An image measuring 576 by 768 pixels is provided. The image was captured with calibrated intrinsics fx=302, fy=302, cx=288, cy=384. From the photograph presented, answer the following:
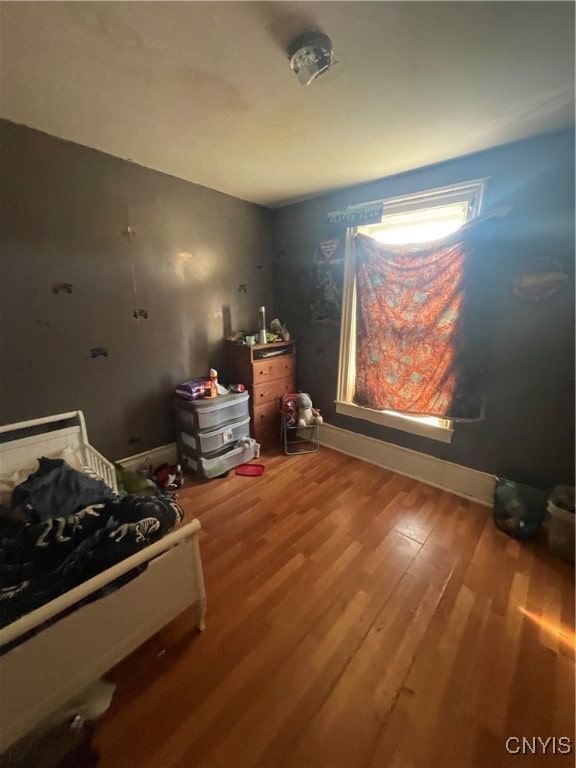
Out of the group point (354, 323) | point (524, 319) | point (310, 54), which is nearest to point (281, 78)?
point (310, 54)

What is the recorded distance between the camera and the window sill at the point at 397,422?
7.64 ft

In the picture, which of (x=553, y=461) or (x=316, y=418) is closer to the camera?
(x=553, y=461)

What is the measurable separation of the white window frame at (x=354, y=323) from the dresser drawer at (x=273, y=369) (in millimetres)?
522

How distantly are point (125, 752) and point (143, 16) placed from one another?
2.41m

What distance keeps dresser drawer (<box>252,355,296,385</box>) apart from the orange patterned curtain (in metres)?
0.71

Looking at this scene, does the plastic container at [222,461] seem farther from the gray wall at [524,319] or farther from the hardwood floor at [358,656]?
the gray wall at [524,319]

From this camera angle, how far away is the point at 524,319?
1898 mm

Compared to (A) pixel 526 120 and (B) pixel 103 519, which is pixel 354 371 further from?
(B) pixel 103 519

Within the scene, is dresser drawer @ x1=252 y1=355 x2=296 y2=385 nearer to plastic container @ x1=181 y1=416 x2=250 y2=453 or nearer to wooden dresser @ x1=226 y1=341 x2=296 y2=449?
wooden dresser @ x1=226 y1=341 x2=296 y2=449

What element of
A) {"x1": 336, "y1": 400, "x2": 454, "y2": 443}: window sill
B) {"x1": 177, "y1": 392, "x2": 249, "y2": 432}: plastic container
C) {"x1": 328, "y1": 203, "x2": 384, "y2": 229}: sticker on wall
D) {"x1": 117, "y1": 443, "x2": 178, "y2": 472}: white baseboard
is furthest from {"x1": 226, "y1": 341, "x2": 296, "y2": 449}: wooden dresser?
{"x1": 328, "y1": 203, "x2": 384, "y2": 229}: sticker on wall

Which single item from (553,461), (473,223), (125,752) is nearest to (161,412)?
(125,752)

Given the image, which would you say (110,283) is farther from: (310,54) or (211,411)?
(310,54)

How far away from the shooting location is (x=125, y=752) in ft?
3.26

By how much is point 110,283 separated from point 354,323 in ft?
6.41
